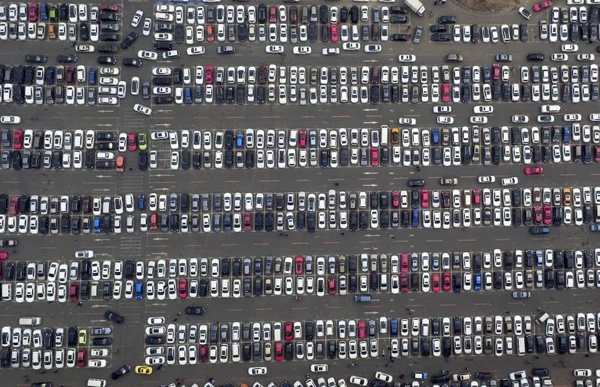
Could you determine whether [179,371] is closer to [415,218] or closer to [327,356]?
[327,356]

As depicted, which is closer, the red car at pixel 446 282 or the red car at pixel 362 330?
the red car at pixel 362 330

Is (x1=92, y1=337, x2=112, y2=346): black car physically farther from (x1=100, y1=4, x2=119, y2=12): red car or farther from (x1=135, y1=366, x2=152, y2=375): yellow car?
(x1=100, y1=4, x2=119, y2=12): red car

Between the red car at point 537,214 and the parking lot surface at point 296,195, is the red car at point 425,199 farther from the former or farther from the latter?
the red car at point 537,214

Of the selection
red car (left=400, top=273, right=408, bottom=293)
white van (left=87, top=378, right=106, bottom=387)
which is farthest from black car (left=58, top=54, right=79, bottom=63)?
red car (left=400, top=273, right=408, bottom=293)

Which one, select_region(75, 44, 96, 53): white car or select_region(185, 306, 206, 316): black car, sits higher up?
select_region(75, 44, 96, 53): white car

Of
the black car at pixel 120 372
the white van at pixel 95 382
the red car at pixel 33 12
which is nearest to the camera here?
the white van at pixel 95 382

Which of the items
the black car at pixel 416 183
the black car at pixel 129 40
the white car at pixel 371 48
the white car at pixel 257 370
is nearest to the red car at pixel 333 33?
the white car at pixel 371 48

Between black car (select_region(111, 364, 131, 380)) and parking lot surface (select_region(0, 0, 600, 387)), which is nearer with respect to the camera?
black car (select_region(111, 364, 131, 380))
